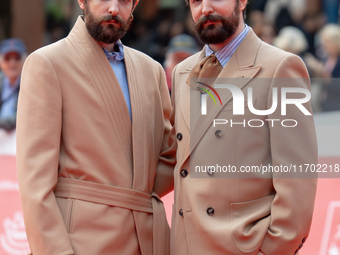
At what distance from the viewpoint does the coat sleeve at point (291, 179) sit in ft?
11.5

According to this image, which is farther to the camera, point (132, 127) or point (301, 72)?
point (132, 127)

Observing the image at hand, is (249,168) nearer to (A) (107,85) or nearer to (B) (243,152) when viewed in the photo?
(B) (243,152)

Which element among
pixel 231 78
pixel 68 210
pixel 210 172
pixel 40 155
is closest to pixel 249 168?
pixel 210 172

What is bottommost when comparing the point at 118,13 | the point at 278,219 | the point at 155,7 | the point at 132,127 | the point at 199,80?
the point at 155,7

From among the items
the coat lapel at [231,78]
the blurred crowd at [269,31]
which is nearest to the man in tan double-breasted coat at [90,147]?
the coat lapel at [231,78]

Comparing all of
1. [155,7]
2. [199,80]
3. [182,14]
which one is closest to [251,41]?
[199,80]

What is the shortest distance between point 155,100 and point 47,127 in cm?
79

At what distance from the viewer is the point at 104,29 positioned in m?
3.88

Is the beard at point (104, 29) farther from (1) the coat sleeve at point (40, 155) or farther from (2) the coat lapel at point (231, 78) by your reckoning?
(2) the coat lapel at point (231, 78)

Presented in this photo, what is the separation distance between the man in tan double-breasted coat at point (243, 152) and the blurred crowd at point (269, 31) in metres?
3.75

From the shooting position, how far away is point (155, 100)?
4164 millimetres

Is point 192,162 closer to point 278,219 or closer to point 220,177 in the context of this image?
point 220,177

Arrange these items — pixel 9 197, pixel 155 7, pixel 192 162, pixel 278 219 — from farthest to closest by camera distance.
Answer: pixel 155 7 < pixel 9 197 < pixel 192 162 < pixel 278 219

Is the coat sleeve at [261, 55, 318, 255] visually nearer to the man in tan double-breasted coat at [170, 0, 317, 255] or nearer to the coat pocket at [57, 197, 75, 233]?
the man in tan double-breasted coat at [170, 0, 317, 255]
